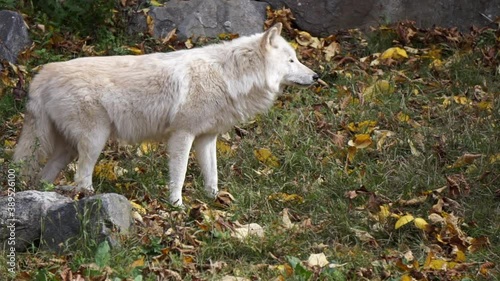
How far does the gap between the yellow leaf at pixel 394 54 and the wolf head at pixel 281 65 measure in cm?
231

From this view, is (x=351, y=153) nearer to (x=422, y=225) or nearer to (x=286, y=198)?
(x=286, y=198)

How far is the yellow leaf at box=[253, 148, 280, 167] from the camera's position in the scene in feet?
26.1

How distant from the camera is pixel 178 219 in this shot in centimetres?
660

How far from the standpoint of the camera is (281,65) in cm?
786

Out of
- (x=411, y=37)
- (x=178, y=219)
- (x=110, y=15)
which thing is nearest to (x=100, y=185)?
(x=178, y=219)

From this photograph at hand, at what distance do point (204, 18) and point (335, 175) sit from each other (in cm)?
372

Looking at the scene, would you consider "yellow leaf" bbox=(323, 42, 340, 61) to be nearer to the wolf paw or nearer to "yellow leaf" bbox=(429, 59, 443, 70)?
"yellow leaf" bbox=(429, 59, 443, 70)

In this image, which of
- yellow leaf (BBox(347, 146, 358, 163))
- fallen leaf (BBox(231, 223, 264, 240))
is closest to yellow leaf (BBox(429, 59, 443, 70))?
yellow leaf (BBox(347, 146, 358, 163))

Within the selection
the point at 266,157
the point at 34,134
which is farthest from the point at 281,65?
the point at 34,134

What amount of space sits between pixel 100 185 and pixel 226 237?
1.51 metres

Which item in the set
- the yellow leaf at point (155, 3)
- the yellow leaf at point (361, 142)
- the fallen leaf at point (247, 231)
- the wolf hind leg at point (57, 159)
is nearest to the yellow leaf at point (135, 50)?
the yellow leaf at point (155, 3)

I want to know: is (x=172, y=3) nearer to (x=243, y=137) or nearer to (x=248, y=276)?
(x=243, y=137)

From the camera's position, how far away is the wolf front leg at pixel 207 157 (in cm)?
764

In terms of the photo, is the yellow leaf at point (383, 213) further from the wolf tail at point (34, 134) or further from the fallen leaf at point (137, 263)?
the wolf tail at point (34, 134)
